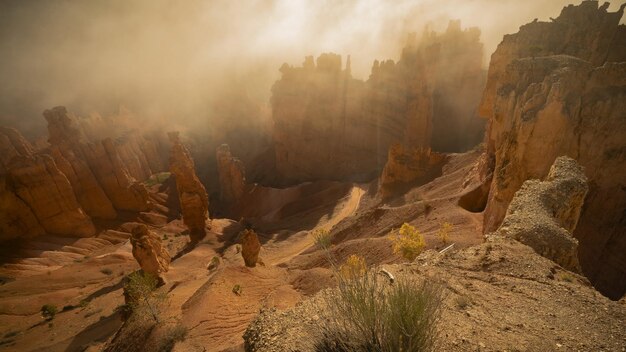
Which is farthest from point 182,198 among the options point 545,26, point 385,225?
point 545,26

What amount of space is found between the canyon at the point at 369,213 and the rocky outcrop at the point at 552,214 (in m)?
0.07

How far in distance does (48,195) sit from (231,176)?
86.8 feet

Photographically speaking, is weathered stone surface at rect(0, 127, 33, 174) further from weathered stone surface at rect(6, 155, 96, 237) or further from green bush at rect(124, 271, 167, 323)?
green bush at rect(124, 271, 167, 323)

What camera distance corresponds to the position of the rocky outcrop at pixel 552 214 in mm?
9977

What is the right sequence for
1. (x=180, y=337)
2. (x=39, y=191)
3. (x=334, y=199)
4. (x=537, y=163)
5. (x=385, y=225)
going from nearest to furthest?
(x=180, y=337) < (x=537, y=163) < (x=385, y=225) < (x=39, y=191) < (x=334, y=199)

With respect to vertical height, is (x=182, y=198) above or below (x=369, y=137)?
below

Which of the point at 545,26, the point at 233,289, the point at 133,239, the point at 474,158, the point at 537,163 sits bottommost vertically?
the point at 233,289

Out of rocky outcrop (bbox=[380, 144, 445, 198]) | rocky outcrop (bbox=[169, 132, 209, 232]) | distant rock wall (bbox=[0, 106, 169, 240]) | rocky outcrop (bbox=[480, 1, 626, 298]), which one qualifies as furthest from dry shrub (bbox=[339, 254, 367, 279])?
distant rock wall (bbox=[0, 106, 169, 240])

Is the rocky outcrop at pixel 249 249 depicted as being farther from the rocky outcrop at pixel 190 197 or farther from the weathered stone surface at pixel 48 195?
the weathered stone surface at pixel 48 195

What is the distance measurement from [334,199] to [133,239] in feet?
103

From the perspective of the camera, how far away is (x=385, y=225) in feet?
99.3

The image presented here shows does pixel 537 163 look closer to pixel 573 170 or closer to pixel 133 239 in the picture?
pixel 573 170

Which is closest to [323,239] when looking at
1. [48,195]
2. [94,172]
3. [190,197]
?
[190,197]

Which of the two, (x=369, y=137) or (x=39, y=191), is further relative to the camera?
(x=369, y=137)
